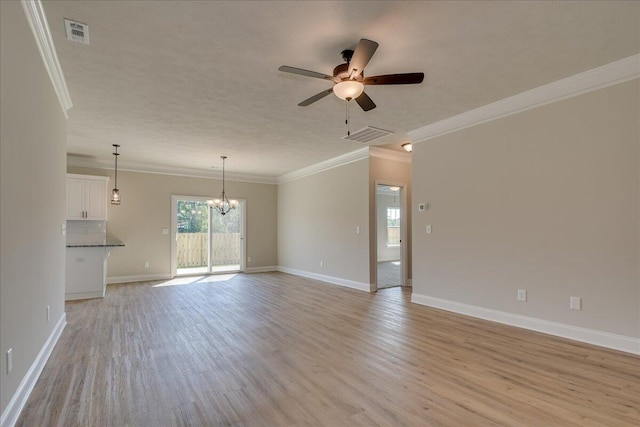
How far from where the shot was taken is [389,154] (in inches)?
244

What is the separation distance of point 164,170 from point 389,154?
17.3 feet

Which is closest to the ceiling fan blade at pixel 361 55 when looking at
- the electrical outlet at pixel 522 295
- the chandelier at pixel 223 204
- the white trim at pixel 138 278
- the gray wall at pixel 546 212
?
the gray wall at pixel 546 212

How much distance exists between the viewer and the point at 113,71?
306 centimetres

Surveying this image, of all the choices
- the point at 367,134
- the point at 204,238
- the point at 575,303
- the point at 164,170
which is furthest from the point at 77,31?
the point at 204,238

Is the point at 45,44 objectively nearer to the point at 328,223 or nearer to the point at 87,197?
the point at 87,197

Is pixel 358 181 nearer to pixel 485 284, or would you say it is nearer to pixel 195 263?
pixel 485 284

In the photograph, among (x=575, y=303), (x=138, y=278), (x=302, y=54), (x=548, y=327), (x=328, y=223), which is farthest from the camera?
(x=138, y=278)

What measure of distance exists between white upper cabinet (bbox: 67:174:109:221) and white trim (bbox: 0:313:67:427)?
12.2 feet

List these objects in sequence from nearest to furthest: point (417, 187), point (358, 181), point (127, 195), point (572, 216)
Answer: point (572, 216), point (417, 187), point (358, 181), point (127, 195)

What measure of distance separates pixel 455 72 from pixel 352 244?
3.81 metres

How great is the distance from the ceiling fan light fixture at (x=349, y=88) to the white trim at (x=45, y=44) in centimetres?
212

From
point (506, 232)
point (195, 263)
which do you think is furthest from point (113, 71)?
point (195, 263)

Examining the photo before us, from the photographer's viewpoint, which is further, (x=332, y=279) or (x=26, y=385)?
(x=332, y=279)

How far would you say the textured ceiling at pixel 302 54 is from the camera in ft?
7.37
